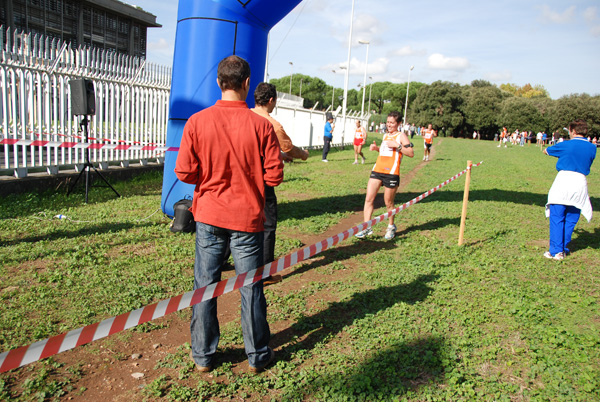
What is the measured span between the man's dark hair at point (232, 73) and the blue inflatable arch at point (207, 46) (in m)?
3.68

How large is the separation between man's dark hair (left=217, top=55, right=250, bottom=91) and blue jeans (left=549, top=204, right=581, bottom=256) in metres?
5.20

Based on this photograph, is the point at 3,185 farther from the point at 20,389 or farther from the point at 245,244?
the point at 245,244

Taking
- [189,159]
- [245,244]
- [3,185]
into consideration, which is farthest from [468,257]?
[3,185]

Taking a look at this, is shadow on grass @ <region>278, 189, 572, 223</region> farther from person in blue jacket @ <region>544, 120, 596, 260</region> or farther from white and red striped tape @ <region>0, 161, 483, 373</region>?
white and red striped tape @ <region>0, 161, 483, 373</region>

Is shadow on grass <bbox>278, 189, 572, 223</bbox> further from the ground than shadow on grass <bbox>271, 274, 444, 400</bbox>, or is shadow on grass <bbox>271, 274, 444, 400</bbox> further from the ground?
shadow on grass <bbox>278, 189, 572, 223</bbox>

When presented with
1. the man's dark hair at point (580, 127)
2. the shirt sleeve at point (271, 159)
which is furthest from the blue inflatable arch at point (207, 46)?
the man's dark hair at point (580, 127)

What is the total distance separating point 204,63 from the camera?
6398mm

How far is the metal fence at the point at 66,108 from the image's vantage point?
337 inches

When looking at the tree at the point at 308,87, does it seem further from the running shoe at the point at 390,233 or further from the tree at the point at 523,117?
the running shoe at the point at 390,233

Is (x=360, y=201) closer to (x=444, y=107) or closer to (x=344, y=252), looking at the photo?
(x=344, y=252)

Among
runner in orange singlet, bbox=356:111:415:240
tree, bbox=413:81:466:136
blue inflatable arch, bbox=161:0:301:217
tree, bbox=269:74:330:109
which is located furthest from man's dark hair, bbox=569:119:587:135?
tree, bbox=269:74:330:109

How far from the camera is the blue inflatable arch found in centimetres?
625

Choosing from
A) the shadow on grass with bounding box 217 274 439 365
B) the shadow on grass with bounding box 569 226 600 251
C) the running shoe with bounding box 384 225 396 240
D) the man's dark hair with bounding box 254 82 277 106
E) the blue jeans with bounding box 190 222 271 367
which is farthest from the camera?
the shadow on grass with bounding box 569 226 600 251

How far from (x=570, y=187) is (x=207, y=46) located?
17.8ft
